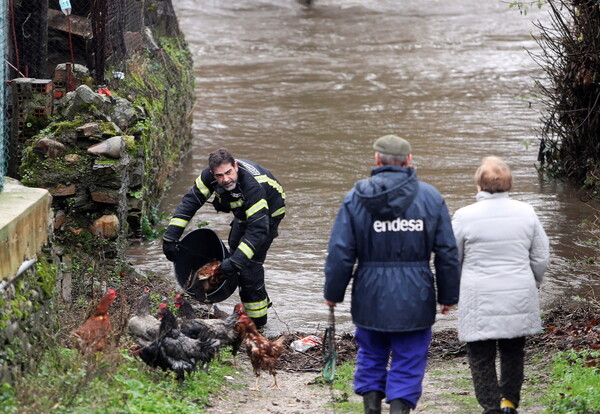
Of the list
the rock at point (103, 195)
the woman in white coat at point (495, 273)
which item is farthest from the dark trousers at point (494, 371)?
the rock at point (103, 195)

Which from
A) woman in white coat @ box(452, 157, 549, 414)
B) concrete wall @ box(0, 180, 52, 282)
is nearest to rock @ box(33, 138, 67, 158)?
concrete wall @ box(0, 180, 52, 282)

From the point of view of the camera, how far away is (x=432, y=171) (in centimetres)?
1712

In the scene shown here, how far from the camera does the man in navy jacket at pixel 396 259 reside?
5.88 meters

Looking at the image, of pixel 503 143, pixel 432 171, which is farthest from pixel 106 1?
pixel 503 143

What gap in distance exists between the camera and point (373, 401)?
611 centimetres

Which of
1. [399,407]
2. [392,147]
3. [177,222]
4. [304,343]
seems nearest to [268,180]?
[177,222]

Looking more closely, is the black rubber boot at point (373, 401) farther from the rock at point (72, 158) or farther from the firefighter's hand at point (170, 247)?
the rock at point (72, 158)

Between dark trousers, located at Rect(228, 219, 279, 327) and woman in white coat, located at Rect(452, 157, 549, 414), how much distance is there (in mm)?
3074

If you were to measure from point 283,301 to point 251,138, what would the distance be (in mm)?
9388

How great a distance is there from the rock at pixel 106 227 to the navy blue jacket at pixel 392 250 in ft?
16.7

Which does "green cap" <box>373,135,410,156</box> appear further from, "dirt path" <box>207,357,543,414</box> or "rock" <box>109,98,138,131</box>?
"rock" <box>109,98,138,131</box>

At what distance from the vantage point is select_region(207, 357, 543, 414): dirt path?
7.04 meters

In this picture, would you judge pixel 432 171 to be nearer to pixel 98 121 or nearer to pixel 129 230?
pixel 129 230

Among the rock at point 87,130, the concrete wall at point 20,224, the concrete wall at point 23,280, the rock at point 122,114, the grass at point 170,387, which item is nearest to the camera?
the grass at point 170,387
